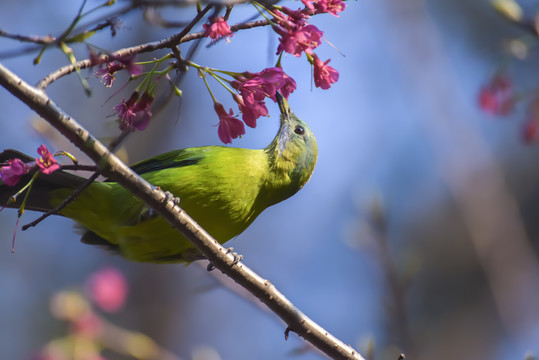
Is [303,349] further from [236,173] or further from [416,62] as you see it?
[416,62]

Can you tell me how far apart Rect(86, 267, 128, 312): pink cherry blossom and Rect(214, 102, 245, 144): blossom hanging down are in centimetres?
222

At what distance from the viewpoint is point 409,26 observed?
6.50m

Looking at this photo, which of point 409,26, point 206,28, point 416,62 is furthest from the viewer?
point 409,26

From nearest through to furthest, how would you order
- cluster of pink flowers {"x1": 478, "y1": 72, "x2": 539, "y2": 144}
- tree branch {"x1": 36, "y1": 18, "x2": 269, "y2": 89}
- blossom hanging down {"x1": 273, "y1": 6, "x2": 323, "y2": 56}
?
tree branch {"x1": 36, "y1": 18, "x2": 269, "y2": 89}
blossom hanging down {"x1": 273, "y1": 6, "x2": 323, "y2": 56}
cluster of pink flowers {"x1": 478, "y1": 72, "x2": 539, "y2": 144}

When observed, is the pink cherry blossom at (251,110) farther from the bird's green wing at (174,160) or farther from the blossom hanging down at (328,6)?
the bird's green wing at (174,160)

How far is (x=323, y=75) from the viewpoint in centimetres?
247

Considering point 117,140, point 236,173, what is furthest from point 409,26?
point 117,140

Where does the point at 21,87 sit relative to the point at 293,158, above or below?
below

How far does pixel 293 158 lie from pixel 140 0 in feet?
7.98

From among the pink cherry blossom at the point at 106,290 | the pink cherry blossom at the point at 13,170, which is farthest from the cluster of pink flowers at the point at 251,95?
the pink cherry blossom at the point at 106,290

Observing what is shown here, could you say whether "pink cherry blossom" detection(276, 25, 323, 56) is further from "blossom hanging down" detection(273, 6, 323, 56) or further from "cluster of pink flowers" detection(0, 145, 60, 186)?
"cluster of pink flowers" detection(0, 145, 60, 186)

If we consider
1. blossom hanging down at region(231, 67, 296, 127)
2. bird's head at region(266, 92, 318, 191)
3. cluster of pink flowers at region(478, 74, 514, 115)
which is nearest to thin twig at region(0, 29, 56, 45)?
blossom hanging down at region(231, 67, 296, 127)

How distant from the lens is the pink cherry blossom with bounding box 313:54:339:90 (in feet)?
8.09

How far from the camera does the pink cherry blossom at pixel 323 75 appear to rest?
247 centimetres
